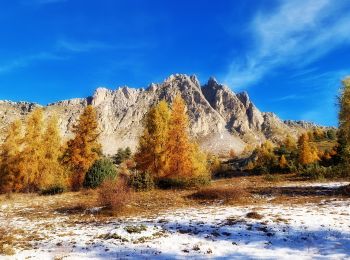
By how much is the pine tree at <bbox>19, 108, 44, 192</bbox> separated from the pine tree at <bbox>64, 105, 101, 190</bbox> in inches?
147

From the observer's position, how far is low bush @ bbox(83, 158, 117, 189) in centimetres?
3698

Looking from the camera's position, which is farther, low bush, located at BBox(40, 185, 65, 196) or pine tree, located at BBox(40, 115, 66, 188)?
pine tree, located at BBox(40, 115, 66, 188)

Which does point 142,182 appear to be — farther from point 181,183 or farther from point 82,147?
point 82,147

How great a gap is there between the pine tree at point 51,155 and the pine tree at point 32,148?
877 mm

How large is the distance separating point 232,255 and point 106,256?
475 centimetres

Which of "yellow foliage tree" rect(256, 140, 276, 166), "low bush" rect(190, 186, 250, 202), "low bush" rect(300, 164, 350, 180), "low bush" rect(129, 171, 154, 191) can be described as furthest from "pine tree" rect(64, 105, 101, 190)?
"yellow foliage tree" rect(256, 140, 276, 166)

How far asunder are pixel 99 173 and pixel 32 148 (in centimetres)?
1354

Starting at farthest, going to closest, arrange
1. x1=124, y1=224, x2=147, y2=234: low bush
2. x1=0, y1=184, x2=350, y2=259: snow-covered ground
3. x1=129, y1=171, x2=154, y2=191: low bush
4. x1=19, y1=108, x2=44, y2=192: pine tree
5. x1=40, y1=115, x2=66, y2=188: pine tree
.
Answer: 1. x1=40, y1=115, x2=66, y2=188: pine tree
2. x1=19, y1=108, x2=44, y2=192: pine tree
3. x1=129, y1=171, x2=154, y2=191: low bush
4. x1=124, y1=224, x2=147, y2=234: low bush
5. x1=0, y1=184, x2=350, y2=259: snow-covered ground

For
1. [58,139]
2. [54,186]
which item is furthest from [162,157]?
[58,139]

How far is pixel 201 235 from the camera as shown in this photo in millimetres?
16438

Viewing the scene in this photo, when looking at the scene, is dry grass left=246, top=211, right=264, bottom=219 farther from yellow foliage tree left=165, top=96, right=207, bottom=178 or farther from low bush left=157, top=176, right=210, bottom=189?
yellow foliage tree left=165, top=96, right=207, bottom=178

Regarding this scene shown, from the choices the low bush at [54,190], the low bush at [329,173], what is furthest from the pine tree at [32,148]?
the low bush at [329,173]

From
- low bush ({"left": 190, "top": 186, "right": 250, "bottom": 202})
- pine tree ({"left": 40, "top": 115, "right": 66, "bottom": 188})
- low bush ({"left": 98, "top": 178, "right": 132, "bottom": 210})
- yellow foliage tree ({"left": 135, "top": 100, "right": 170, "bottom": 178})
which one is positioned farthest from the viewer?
pine tree ({"left": 40, "top": 115, "right": 66, "bottom": 188})

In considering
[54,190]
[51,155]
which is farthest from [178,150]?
[51,155]
